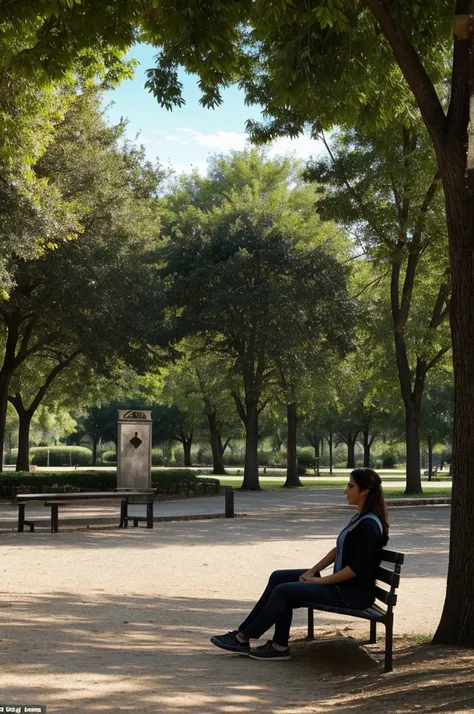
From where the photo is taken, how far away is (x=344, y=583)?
694 centimetres

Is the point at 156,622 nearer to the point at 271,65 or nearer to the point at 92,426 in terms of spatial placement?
the point at 271,65

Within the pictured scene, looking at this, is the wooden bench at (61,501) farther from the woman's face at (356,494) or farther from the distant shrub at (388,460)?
the distant shrub at (388,460)

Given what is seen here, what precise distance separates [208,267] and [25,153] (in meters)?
19.3

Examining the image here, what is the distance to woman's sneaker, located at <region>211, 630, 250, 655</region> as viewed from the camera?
710cm

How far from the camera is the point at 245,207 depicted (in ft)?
127

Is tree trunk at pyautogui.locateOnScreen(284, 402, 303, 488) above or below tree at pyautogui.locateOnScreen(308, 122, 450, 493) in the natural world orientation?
below

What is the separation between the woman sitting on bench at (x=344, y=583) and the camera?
686 centimetres

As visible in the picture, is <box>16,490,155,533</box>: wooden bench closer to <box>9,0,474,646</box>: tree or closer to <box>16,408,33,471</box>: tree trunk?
<box>9,0,474,646</box>: tree

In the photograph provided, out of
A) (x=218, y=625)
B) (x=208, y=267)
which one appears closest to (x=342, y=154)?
(x=208, y=267)

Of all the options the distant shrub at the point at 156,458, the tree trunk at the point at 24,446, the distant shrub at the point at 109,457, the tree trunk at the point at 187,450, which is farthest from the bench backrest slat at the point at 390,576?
the distant shrub at the point at 156,458

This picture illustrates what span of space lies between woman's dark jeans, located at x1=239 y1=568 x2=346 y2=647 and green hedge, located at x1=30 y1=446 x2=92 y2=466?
2829 inches

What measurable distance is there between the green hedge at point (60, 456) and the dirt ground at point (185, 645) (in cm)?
6402

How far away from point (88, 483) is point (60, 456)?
47.5 meters

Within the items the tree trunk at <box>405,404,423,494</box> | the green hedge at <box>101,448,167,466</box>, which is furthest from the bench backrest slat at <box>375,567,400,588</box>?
the green hedge at <box>101,448,167,466</box>
